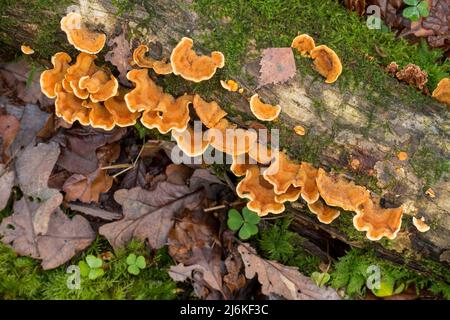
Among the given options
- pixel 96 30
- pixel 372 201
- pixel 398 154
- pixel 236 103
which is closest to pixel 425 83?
pixel 398 154

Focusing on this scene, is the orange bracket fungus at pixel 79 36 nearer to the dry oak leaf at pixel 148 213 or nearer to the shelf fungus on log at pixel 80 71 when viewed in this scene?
the shelf fungus on log at pixel 80 71

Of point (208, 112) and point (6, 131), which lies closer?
point (208, 112)

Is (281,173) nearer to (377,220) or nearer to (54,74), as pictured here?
(377,220)

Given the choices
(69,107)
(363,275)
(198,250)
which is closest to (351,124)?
(363,275)

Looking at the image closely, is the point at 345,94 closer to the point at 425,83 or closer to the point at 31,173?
the point at 425,83

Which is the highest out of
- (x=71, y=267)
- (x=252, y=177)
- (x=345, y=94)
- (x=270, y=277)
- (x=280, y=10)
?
(x=280, y=10)

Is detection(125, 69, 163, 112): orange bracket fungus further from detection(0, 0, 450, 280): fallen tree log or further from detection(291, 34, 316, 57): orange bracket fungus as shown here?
detection(291, 34, 316, 57): orange bracket fungus

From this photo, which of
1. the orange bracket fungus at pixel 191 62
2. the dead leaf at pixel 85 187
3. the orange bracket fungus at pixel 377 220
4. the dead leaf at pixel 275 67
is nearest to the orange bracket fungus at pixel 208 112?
the orange bracket fungus at pixel 191 62
